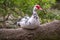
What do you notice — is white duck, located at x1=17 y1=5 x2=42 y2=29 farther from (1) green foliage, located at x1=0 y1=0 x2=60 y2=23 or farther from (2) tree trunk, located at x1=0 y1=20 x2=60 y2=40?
(1) green foliage, located at x1=0 y1=0 x2=60 y2=23

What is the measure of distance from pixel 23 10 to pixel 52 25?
2.77 ft

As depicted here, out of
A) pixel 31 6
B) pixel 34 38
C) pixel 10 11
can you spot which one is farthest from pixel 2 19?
pixel 34 38

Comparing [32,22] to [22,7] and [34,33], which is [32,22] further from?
[22,7]

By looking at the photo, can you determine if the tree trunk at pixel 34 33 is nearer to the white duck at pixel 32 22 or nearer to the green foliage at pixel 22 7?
the white duck at pixel 32 22

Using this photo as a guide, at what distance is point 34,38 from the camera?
3908 mm

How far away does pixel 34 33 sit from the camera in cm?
390

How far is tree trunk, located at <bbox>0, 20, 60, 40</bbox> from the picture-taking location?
3.88 meters

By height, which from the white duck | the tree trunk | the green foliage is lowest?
the tree trunk

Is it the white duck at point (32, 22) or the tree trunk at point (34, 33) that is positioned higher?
the white duck at point (32, 22)

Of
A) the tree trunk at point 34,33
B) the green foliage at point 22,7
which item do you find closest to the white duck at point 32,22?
the tree trunk at point 34,33

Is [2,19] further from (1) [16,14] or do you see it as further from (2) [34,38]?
(2) [34,38]

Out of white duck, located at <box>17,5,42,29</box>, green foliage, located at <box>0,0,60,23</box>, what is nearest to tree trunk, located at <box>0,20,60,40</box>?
white duck, located at <box>17,5,42,29</box>

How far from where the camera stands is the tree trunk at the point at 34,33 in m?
3.88

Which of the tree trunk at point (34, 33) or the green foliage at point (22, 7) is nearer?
the tree trunk at point (34, 33)
